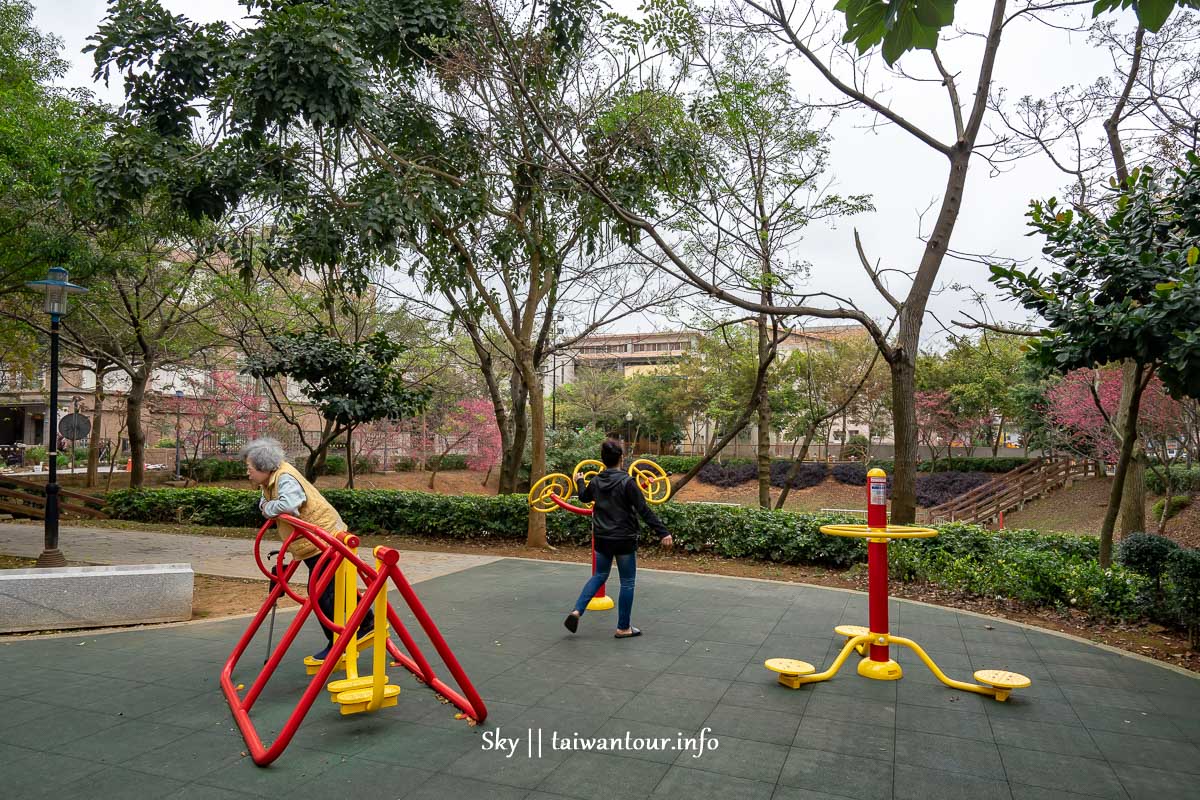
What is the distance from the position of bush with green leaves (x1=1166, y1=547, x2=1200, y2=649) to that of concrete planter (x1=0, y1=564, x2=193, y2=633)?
8.54m

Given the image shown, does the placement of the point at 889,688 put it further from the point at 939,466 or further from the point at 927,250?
the point at 939,466

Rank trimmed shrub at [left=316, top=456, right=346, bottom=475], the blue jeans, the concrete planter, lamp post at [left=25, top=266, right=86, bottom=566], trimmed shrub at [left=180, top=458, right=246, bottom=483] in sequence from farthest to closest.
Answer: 1. trimmed shrub at [left=316, top=456, right=346, bottom=475]
2. trimmed shrub at [left=180, top=458, right=246, bottom=483]
3. lamp post at [left=25, top=266, right=86, bottom=566]
4. the concrete planter
5. the blue jeans

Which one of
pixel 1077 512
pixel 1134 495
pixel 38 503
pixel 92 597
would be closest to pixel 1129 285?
pixel 1134 495

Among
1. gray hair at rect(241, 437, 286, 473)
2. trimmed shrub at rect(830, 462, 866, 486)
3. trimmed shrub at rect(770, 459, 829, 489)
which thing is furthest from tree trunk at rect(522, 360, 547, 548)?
trimmed shrub at rect(830, 462, 866, 486)

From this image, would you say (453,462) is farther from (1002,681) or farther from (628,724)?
(1002,681)

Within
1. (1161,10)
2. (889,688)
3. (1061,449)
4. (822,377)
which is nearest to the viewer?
(1161,10)

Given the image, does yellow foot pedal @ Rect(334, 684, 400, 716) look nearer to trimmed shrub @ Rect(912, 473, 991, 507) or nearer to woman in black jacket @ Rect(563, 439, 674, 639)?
woman in black jacket @ Rect(563, 439, 674, 639)

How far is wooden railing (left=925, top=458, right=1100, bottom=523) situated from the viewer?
23297 millimetres

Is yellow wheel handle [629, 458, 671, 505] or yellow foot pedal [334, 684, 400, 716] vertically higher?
yellow wheel handle [629, 458, 671, 505]

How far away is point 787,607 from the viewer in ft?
24.5

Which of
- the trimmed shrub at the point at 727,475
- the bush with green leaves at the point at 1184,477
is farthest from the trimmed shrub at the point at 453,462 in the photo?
the bush with green leaves at the point at 1184,477

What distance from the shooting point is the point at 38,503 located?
1630cm

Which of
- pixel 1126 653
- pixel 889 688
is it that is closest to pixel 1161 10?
pixel 889 688

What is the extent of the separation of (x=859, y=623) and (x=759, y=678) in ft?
6.97
